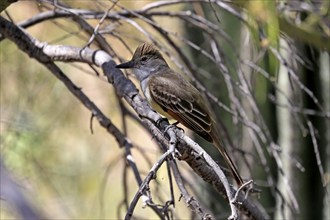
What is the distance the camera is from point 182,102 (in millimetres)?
3574

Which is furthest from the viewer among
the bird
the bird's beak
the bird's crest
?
the bird's crest

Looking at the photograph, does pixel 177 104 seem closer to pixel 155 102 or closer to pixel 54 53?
pixel 155 102

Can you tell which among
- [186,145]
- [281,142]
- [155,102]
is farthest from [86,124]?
[186,145]

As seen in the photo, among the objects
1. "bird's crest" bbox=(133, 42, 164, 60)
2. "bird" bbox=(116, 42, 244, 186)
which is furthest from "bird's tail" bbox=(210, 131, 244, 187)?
"bird's crest" bbox=(133, 42, 164, 60)

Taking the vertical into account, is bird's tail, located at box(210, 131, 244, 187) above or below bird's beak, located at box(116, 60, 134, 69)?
below

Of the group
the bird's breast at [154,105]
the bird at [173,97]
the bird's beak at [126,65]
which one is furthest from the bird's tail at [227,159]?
the bird's beak at [126,65]

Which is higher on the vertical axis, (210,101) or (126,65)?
(126,65)

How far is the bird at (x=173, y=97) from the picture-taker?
3424 millimetres

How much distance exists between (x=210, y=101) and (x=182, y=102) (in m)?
0.19

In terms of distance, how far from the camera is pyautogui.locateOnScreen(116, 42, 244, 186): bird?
3.42m

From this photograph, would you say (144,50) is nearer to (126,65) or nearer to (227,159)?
(126,65)

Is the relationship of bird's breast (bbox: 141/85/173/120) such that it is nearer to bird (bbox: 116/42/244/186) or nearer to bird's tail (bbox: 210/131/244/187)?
bird (bbox: 116/42/244/186)

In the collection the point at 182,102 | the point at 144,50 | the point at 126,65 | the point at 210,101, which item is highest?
the point at 126,65

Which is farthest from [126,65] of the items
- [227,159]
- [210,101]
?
[227,159]
